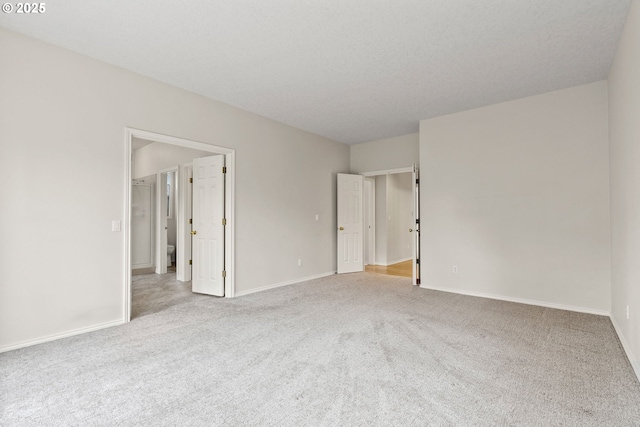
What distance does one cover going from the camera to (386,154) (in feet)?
21.7

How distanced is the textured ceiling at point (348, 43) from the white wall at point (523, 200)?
417 millimetres

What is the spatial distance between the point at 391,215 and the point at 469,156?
3.30m

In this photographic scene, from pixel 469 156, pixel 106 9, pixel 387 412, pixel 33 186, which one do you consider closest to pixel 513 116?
pixel 469 156

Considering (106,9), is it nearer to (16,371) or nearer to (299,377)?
(16,371)

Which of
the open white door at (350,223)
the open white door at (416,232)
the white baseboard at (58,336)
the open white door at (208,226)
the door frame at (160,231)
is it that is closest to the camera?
the white baseboard at (58,336)

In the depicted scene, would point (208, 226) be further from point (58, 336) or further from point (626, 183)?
point (626, 183)

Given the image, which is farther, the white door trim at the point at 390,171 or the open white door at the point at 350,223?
the open white door at the point at 350,223

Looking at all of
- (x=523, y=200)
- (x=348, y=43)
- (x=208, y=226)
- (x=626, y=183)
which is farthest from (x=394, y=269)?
(x=348, y=43)

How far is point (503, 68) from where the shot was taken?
3564mm

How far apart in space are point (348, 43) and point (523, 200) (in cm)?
328

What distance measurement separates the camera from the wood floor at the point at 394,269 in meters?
6.73

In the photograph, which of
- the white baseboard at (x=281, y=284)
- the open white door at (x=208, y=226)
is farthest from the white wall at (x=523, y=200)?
the open white door at (x=208, y=226)

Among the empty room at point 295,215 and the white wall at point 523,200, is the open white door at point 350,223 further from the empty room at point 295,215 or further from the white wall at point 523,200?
the white wall at point 523,200

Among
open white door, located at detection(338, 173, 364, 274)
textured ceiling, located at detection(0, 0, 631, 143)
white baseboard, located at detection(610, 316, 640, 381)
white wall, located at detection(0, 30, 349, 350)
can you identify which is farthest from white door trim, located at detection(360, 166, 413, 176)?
white baseboard, located at detection(610, 316, 640, 381)
